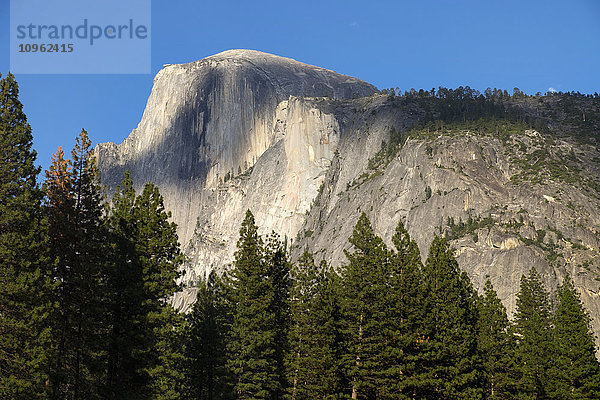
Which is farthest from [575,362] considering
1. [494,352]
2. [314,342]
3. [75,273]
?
[75,273]

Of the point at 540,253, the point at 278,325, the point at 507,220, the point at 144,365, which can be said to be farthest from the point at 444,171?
the point at 144,365

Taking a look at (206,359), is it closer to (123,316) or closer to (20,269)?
(123,316)

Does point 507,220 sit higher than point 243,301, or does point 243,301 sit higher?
point 507,220

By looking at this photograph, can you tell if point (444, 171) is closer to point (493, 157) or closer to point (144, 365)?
point (493, 157)

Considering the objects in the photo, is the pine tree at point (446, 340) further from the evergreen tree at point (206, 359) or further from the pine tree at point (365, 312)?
the evergreen tree at point (206, 359)

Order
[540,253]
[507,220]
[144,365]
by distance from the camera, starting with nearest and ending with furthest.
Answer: [144,365] → [540,253] → [507,220]

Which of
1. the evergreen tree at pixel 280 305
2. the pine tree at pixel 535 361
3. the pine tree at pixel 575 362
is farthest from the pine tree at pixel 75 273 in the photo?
the pine tree at pixel 575 362

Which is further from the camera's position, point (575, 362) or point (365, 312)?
point (575, 362)
